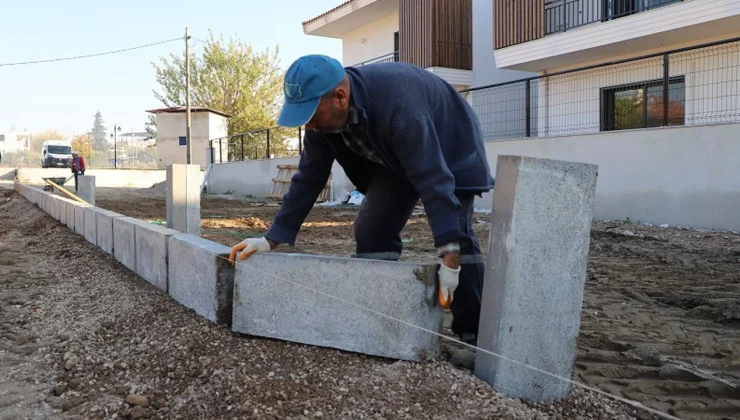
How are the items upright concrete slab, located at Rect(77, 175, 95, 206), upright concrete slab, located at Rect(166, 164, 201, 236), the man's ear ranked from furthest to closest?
1. upright concrete slab, located at Rect(77, 175, 95, 206)
2. upright concrete slab, located at Rect(166, 164, 201, 236)
3. the man's ear

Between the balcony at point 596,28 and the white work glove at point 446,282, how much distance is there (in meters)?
9.81

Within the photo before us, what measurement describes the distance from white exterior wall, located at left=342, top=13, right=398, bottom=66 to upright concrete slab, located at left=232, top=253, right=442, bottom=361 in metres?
18.3

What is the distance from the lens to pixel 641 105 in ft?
39.1

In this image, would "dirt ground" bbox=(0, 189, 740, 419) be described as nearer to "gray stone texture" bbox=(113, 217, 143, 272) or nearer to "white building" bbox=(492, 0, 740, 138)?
"gray stone texture" bbox=(113, 217, 143, 272)

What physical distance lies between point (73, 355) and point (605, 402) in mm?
2592

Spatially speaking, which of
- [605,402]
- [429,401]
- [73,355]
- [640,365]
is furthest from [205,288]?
[640,365]

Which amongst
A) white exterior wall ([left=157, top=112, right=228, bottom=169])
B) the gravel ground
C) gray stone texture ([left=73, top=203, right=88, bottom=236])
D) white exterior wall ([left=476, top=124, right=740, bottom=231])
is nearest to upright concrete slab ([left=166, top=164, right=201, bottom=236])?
gray stone texture ([left=73, top=203, right=88, bottom=236])

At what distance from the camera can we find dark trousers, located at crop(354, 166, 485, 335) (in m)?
2.92

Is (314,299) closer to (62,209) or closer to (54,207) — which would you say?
(62,209)

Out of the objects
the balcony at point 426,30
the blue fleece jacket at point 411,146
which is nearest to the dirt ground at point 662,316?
the blue fleece jacket at point 411,146

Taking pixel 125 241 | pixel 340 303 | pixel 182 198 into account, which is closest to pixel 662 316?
pixel 340 303

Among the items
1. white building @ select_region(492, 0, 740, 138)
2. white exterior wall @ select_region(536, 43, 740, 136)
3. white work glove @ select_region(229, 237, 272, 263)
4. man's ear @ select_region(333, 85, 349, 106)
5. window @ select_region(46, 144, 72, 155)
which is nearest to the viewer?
man's ear @ select_region(333, 85, 349, 106)

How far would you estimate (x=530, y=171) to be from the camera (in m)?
2.36

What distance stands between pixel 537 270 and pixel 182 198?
4459 mm
